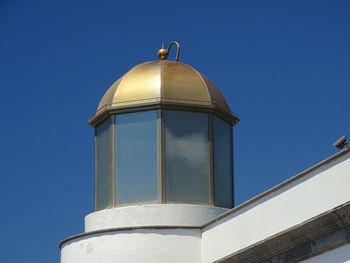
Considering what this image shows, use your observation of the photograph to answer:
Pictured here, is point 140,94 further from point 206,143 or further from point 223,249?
point 223,249

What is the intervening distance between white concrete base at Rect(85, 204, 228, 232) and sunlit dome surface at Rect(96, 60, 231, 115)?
5.99ft

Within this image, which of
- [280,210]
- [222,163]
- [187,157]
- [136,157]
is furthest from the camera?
[222,163]

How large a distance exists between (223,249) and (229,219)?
448 millimetres

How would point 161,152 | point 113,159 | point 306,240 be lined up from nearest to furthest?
point 306,240 < point 161,152 < point 113,159

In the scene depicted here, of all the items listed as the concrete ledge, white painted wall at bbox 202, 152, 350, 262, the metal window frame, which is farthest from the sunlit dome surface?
the concrete ledge

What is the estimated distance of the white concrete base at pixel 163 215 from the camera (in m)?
16.0

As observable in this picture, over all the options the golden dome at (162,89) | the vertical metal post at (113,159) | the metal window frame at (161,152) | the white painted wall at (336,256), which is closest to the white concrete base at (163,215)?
the metal window frame at (161,152)

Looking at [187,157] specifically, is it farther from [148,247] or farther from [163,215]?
[148,247]

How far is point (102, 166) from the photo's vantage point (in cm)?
1750

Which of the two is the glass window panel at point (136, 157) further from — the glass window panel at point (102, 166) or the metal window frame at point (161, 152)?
the glass window panel at point (102, 166)

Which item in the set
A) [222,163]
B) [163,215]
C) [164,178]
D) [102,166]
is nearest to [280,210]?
[163,215]

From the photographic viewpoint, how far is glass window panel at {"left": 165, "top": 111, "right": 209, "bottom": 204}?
16547 millimetres

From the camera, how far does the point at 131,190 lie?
16750mm

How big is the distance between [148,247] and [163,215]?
969 millimetres
